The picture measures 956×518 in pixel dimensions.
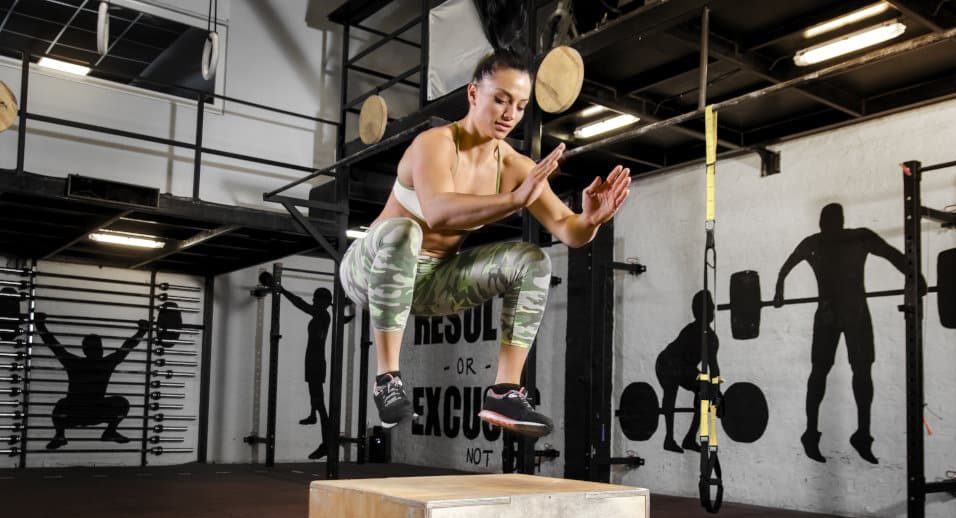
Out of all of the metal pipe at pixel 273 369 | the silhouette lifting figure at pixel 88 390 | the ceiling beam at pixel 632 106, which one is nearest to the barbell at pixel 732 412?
the ceiling beam at pixel 632 106

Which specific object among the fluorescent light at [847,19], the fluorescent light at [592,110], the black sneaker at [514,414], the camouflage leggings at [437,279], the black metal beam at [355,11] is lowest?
the black sneaker at [514,414]

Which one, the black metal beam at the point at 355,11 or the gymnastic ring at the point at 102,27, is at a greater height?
the black metal beam at the point at 355,11

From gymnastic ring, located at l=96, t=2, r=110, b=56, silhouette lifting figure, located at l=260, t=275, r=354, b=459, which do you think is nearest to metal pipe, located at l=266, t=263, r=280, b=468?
silhouette lifting figure, located at l=260, t=275, r=354, b=459

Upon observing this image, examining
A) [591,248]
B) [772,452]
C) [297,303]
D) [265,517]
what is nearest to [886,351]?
[772,452]

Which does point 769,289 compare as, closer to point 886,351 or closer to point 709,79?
point 886,351

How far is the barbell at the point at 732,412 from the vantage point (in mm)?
6523

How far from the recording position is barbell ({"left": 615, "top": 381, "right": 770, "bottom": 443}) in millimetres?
6523

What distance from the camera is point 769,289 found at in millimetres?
6590

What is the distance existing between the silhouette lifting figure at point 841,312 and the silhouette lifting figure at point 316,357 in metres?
5.79

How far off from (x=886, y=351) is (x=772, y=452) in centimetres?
116

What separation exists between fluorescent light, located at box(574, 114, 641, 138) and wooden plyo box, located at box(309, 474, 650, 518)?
4227mm

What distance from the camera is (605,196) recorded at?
2309 mm

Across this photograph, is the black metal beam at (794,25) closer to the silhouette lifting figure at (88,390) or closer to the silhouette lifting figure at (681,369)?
the silhouette lifting figure at (681,369)

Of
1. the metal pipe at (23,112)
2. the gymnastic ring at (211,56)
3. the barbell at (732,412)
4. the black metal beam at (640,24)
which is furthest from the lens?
the barbell at (732,412)
